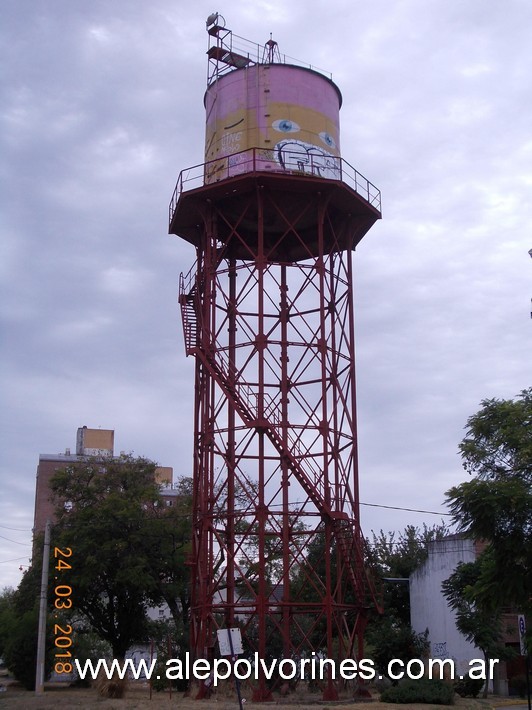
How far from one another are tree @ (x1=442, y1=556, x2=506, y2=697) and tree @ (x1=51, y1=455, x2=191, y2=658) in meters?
16.0

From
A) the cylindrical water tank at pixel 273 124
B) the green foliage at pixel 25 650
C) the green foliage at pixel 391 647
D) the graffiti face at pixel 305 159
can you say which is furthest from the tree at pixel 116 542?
the graffiti face at pixel 305 159

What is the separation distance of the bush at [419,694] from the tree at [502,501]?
6426 mm

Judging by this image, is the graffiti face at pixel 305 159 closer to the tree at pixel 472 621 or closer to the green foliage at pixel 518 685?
the tree at pixel 472 621

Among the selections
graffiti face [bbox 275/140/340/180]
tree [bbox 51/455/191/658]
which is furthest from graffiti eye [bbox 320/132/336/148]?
tree [bbox 51/455/191/658]

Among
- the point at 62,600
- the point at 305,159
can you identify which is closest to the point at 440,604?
the point at 62,600

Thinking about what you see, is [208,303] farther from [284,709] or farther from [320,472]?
[284,709]

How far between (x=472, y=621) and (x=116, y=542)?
18652mm

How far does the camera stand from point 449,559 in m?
44.0

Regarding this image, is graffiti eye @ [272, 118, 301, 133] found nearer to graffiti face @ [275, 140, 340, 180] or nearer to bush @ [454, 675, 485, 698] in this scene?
graffiti face @ [275, 140, 340, 180]

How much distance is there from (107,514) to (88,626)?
8955mm

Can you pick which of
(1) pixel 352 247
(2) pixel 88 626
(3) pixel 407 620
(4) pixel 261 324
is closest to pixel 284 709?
(4) pixel 261 324

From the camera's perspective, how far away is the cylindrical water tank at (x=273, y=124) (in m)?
32.7

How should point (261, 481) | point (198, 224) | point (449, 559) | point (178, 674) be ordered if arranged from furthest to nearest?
point (449, 559), point (178, 674), point (198, 224), point (261, 481)

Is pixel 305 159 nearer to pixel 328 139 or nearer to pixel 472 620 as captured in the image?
pixel 328 139
